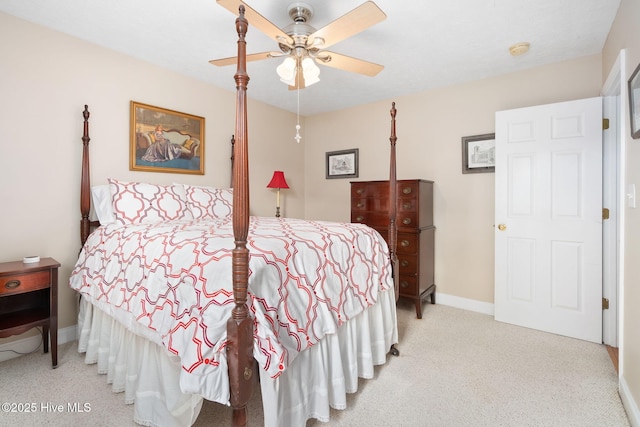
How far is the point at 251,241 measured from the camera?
147 cm

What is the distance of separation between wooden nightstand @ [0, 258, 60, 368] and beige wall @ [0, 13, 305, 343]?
25cm

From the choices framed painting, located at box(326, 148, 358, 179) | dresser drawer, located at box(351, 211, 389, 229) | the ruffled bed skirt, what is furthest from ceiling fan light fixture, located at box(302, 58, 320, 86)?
framed painting, located at box(326, 148, 358, 179)

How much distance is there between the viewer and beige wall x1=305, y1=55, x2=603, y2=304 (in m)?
2.91

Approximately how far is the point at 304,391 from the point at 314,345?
0.71 ft

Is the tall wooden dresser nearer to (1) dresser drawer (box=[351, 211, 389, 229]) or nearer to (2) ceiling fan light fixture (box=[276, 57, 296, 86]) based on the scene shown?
(1) dresser drawer (box=[351, 211, 389, 229])

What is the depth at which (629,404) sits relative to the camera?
166 centimetres

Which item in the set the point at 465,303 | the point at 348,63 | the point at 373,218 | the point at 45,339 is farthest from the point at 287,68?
the point at 465,303

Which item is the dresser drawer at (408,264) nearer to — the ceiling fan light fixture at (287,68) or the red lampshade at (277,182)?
the red lampshade at (277,182)

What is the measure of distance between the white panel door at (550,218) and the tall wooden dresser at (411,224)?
662 millimetres

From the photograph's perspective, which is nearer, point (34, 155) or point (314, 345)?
point (314, 345)

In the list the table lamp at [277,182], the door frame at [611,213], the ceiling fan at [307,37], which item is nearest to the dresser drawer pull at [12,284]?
the ceiling fan at [307,37]

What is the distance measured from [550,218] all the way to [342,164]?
96.9 inches

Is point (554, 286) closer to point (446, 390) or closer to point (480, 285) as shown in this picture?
point (480, 285)

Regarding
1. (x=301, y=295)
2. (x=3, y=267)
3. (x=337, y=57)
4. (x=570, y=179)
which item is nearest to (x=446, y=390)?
(x=301, y=295)
